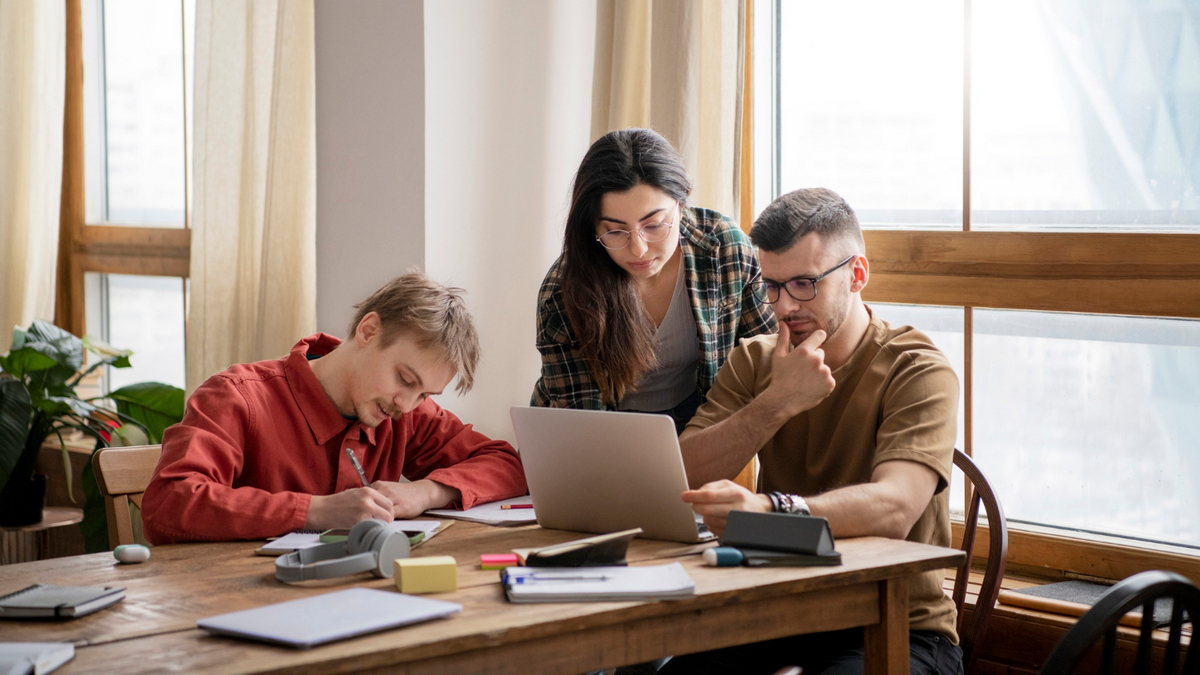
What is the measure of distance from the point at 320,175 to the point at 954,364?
1697 mm

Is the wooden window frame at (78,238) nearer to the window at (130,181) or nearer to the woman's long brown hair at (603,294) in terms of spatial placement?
the window at (130,181)

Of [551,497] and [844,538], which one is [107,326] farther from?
[844,538]

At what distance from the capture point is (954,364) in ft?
7.91

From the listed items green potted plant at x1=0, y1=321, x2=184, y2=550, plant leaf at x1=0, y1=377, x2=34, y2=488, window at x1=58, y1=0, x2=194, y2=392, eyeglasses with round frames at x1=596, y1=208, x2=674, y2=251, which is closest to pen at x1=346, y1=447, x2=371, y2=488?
eyeglasses with round frames at x1=596, y1=208, x2=674, y2=251

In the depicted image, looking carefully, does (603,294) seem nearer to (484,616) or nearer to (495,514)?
(495,514)

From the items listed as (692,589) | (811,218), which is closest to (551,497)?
(692,589)

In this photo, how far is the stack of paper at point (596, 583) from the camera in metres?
1.25

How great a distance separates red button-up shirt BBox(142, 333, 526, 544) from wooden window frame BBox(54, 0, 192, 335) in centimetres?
221

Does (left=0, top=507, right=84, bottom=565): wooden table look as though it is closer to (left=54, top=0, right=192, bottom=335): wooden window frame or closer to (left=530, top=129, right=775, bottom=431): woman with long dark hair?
(left=54, top=0, right=192, bottom=335): wooden window frame

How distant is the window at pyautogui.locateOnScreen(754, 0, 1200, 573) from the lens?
2.12m

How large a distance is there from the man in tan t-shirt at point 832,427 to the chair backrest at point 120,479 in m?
0.96

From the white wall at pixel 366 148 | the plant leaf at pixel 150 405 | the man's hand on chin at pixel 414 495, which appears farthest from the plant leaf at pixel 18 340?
the man's hand on chin at pixel 414 495

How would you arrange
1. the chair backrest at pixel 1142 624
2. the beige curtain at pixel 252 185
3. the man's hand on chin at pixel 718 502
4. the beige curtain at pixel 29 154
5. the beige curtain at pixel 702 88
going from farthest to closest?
the beige curtain at pixel 29 154 < the beige curtain at pixel 252 185 < the beige curtain at pixel 702 88 < the man's hand on chin at pixel 718 502 < the chair backrest at pixel 1142 624

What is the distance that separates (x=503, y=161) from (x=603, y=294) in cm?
78
